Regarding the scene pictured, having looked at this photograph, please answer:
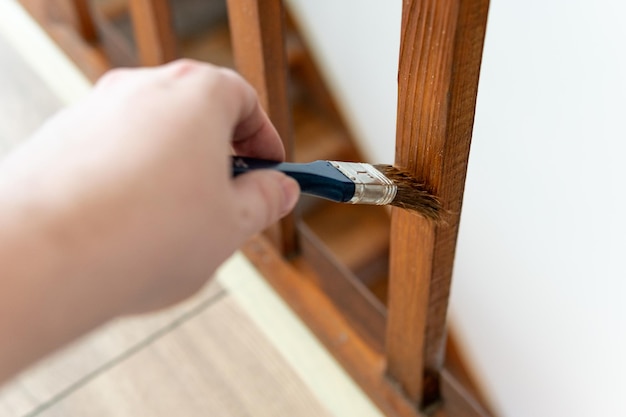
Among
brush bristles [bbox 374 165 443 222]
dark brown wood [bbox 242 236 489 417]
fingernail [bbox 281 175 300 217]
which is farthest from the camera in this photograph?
dark brown wood [bbox 242 236 489 417]

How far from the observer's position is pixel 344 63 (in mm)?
1387

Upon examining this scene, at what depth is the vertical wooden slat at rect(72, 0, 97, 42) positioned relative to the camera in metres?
1.18

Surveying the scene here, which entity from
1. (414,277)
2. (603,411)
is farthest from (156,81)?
(603,411)

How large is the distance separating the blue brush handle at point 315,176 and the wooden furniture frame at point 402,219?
74 mm

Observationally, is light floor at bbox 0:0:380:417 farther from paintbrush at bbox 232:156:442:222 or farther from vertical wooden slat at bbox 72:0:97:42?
vertical wooden slat at bbox 72:0:97:42

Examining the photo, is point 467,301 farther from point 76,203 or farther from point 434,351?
point 76,203

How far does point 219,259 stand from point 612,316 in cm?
57

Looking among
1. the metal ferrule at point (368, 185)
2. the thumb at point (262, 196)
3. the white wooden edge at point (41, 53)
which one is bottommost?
the white wooden edge at point (41, 53)

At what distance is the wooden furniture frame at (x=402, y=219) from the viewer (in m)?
0.52

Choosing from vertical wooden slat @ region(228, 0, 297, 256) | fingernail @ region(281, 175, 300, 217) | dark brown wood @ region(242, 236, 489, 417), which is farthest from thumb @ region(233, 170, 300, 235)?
dark brown wood @ region(242, 236, 489, 417)

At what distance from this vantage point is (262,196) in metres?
0.47

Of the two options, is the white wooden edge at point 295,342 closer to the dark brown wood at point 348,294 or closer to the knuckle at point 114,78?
the dark brown wood at point 348,294

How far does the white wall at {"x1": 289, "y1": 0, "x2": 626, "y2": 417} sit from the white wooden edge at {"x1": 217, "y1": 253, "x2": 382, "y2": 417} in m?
0.28

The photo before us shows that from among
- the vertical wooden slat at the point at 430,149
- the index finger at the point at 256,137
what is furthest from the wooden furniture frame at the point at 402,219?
the index finger at the point at 256,137
